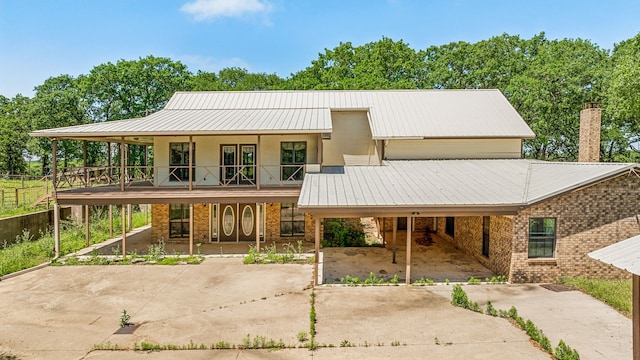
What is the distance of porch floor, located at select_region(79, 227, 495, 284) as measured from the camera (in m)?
12.8

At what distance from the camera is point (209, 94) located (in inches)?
826

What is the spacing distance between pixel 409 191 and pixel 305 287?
4.67 meters

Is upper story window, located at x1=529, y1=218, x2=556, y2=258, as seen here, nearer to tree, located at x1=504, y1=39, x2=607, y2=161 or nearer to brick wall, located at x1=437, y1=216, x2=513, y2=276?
brick wall, located at x1=437, y1=216, x2=513, y2=276

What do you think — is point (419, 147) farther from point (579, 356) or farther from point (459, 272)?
point (579, 356)

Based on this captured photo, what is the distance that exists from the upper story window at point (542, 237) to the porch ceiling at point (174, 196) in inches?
324

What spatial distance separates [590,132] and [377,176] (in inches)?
353

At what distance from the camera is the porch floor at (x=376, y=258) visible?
42.1 ft

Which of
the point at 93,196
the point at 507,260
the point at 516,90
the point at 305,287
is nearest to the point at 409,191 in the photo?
the point at 507,260

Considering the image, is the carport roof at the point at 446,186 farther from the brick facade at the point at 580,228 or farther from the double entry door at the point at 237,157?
the double entry door at the point at 237,157

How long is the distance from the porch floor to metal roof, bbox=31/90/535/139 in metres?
5.07

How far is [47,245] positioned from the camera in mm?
15320

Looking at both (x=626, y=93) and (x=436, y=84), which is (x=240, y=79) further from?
(x=626, y=93)

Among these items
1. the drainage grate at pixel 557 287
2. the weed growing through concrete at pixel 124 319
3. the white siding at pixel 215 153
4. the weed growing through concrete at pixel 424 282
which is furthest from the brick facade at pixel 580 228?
the weed growing through concrete at pixel 124 319

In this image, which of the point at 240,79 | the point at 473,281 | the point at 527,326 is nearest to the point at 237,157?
the point at 473,281
